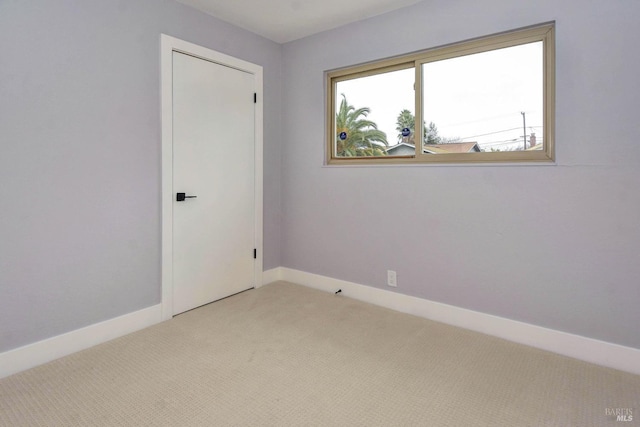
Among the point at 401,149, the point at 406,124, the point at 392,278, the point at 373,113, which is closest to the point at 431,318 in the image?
the point at 392,278

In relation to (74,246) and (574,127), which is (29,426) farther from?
(574,127)

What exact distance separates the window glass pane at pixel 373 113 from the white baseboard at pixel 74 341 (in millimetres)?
2119

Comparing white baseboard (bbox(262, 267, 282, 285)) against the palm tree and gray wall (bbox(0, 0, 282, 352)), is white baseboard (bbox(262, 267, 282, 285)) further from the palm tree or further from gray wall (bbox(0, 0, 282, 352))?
the palm tree

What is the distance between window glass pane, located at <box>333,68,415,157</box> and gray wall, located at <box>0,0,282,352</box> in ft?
4.60

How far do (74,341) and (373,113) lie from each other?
2778 millimetres

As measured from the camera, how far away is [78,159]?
87.8 inches

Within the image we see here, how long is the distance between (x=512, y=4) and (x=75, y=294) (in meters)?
3.35

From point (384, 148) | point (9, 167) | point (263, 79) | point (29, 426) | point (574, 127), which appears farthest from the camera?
point (263, 79)

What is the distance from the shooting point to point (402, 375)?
201 centimetres

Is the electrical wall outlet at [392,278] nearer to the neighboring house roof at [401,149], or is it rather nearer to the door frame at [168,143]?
the neighboring house roof at [401,149]

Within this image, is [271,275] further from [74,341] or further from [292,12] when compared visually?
[292,12]

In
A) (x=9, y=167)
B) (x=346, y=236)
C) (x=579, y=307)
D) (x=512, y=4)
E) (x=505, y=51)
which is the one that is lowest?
(x=579, y=307)

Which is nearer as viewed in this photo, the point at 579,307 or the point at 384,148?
the point at 579,307

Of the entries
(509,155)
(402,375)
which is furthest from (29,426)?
(509,155)
